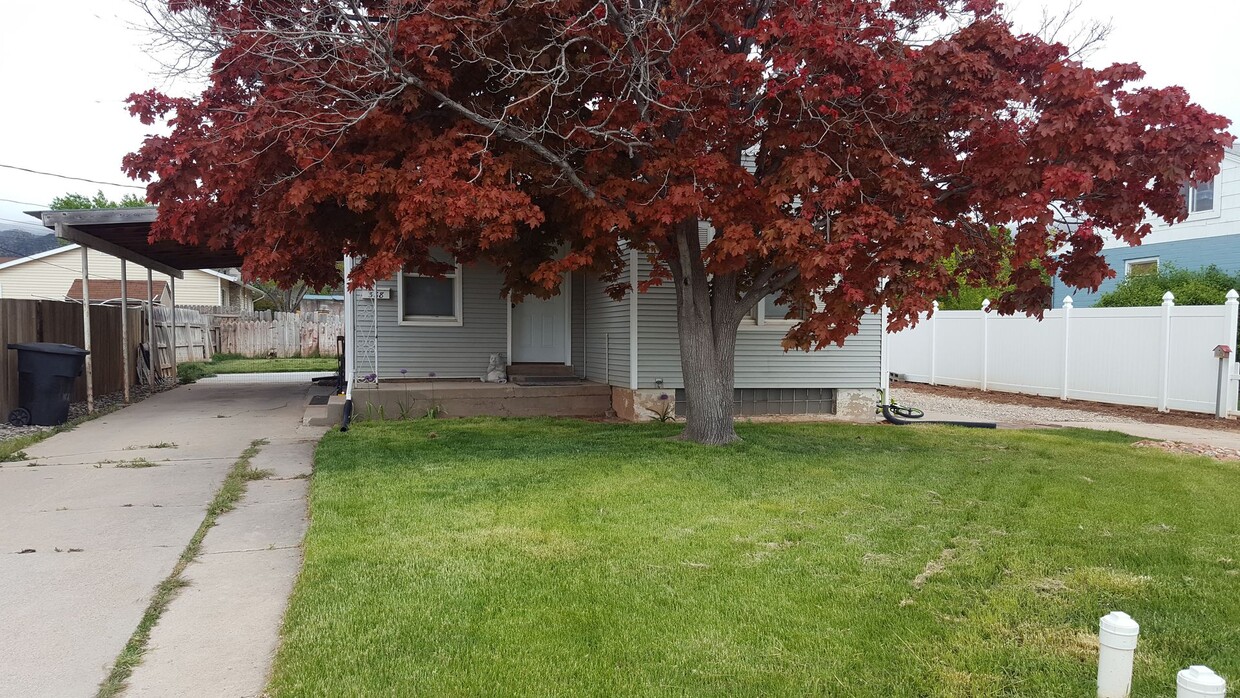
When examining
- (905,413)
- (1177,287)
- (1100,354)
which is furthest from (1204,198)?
(905,413)

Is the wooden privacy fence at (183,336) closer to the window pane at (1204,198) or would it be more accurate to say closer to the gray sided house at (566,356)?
the gray sided house at (566,356)

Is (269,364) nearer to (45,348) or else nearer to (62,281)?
(62,281)

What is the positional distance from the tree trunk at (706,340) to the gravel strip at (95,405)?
8.23 meters

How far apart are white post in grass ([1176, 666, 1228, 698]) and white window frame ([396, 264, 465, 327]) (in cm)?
1110

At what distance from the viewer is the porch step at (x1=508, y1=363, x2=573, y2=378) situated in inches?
508

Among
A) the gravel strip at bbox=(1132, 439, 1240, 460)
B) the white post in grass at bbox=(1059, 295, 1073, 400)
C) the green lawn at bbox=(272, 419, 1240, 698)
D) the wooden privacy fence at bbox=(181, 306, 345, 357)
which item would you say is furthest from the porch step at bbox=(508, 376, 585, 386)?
the wooden privacy fence at bbox=(181, 306, 345, 357)

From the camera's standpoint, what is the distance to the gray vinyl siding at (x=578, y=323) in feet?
44.3

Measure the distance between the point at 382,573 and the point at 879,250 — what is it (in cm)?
484

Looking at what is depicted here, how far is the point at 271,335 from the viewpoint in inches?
1170

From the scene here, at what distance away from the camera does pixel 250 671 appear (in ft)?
11.3

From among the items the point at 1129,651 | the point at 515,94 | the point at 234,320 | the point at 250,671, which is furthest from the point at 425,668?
the point at 234,320

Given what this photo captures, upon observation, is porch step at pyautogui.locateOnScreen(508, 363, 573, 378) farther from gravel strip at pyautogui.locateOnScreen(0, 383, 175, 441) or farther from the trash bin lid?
gravel strip at pyautogui.locateOnScreen(0, 383, 175, 441)

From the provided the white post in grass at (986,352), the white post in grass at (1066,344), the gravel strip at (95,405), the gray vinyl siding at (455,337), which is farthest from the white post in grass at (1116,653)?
the white post in grass at (986,352)

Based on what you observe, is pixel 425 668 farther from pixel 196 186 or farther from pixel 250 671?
pixel 196 186
